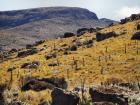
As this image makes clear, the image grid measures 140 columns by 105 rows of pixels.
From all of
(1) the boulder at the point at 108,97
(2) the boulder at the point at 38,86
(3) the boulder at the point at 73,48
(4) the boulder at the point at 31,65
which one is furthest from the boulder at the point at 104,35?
(1) the boulder at the point at 108,97

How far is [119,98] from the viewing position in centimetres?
4719

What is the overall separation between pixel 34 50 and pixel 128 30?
127ft

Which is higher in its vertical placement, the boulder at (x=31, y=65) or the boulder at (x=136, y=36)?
the boulder at (x=136, y=36)

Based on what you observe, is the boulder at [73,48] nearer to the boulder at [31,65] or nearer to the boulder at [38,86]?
the boulder at [31,65]

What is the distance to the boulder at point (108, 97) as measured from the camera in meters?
46.8

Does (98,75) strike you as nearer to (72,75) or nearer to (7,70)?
(72,75)

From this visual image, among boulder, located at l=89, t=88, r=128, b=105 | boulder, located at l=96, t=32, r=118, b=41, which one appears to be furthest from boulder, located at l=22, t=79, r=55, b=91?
boulder, located at l=96, t=32, r=118, b=41

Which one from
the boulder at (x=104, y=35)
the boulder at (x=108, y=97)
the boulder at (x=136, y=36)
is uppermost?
the boulder at (x=108, y=97)

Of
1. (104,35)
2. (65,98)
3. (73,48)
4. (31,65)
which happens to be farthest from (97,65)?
(65,98)

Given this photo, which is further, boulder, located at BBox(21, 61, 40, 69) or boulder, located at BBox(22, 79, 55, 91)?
→ boulder, located at BBox(21, 61, 40, 69)

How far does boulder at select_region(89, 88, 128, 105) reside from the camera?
153ft

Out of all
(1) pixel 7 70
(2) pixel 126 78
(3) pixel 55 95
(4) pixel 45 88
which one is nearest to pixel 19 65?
(1) pixel 7 70

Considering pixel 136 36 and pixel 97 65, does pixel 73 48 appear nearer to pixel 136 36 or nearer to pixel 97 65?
pixel 136 36

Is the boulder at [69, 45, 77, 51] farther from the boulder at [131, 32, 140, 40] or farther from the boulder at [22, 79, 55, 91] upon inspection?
the boulder at [22, 79, 55, 91]
